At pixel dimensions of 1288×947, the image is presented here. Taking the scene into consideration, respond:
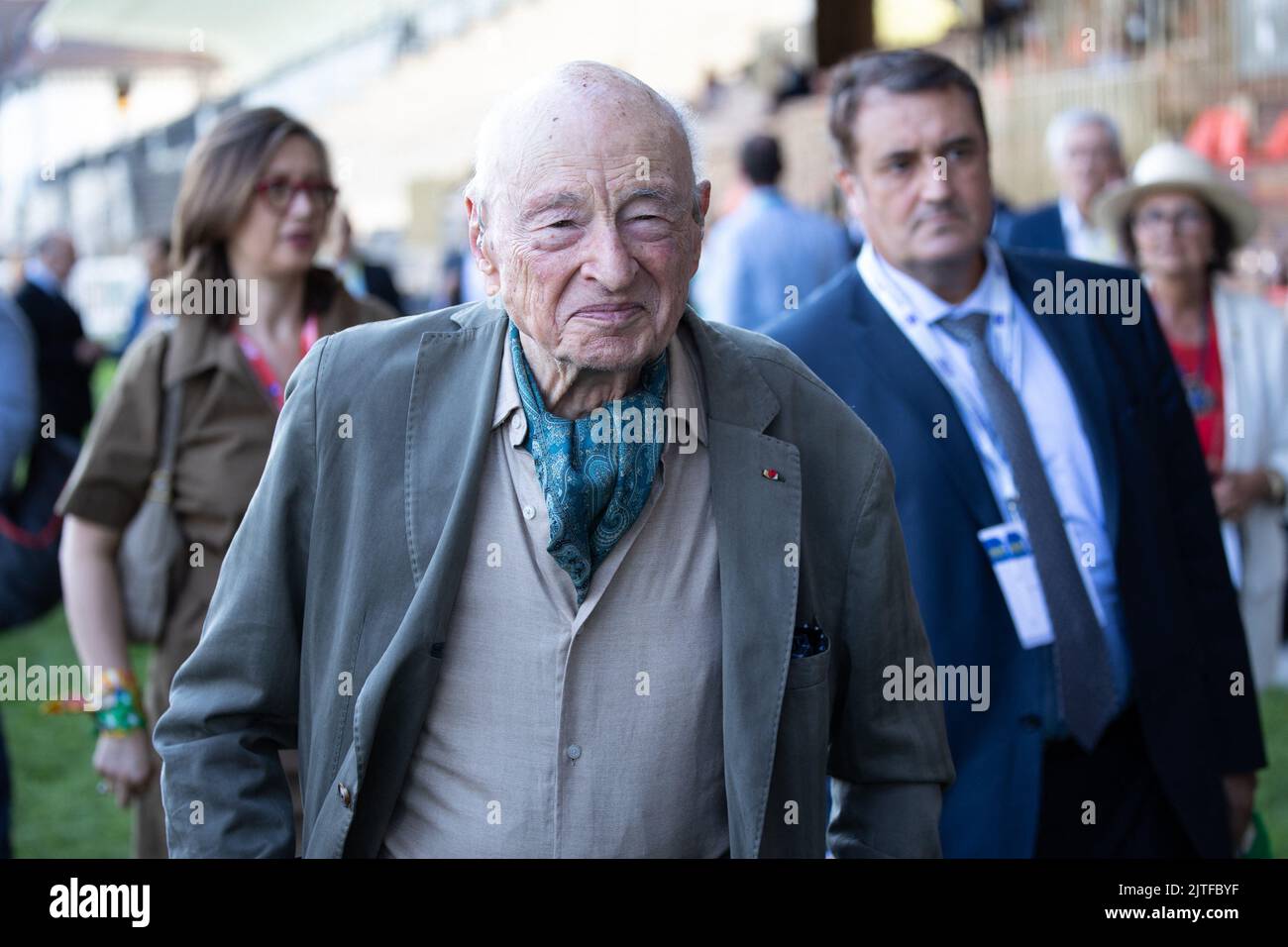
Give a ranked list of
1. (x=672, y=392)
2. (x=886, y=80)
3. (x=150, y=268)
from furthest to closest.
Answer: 1. (x=150, y=268)
2. (x=886, y=80)
3. (x=672, y=392)

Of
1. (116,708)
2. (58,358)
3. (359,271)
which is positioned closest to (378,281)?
(359,271)

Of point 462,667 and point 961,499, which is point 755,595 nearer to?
point 462,667

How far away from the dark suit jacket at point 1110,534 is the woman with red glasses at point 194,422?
133cm

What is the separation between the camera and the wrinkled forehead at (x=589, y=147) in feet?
6.68

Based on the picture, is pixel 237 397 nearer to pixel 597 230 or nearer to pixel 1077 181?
pixel 597 230

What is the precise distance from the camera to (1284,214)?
12.5m

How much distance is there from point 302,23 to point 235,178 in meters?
22.4

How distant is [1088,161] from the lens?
6.87 meters

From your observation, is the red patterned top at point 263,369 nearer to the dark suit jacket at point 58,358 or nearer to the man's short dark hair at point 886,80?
the man's short dark hair at point 886,80

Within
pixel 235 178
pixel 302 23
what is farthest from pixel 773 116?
pixel 235 178

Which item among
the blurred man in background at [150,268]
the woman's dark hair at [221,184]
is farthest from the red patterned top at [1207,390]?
the blurred man in background at [150,268]

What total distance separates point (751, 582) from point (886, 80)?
1.66 meters

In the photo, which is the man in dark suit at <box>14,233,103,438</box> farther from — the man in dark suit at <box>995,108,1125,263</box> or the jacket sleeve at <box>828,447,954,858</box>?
the jacket sleeve at <box>828,447,954,858</box>
